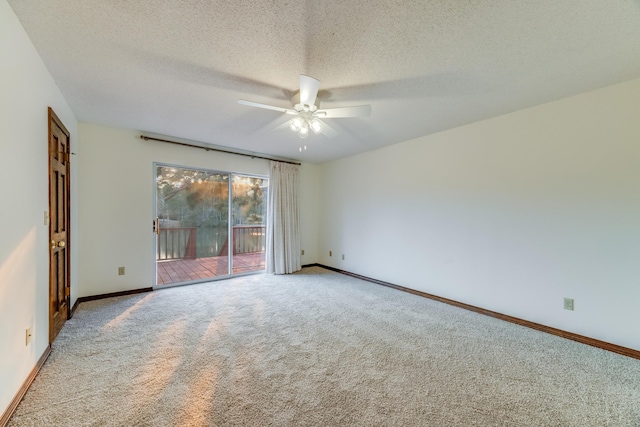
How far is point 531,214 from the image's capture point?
275 centimetres

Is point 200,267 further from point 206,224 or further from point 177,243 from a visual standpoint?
point 206,224

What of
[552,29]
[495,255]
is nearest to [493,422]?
[495,255]

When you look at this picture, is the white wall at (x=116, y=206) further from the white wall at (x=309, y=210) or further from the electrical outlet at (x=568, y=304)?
the electrical outlet at (x=568, y=304)

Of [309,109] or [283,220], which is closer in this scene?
[309,109]

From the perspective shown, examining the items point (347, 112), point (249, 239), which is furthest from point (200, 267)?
point (347, 112)

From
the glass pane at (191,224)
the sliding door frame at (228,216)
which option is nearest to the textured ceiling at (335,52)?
the sliding door frame at (228,216)

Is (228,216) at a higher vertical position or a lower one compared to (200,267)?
higher

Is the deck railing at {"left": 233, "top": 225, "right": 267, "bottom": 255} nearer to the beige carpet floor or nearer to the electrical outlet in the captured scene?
the beige carpet floor

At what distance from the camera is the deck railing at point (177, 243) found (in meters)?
3.99

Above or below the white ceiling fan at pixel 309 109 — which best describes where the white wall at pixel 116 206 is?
below

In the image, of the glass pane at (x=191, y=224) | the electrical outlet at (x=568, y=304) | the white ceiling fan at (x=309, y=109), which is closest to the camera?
the white ceiling fan at (x=309, y=109)

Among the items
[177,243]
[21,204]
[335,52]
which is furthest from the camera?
[177,243]

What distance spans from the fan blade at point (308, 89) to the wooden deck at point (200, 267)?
3.43 metres

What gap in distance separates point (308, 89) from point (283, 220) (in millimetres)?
3342
